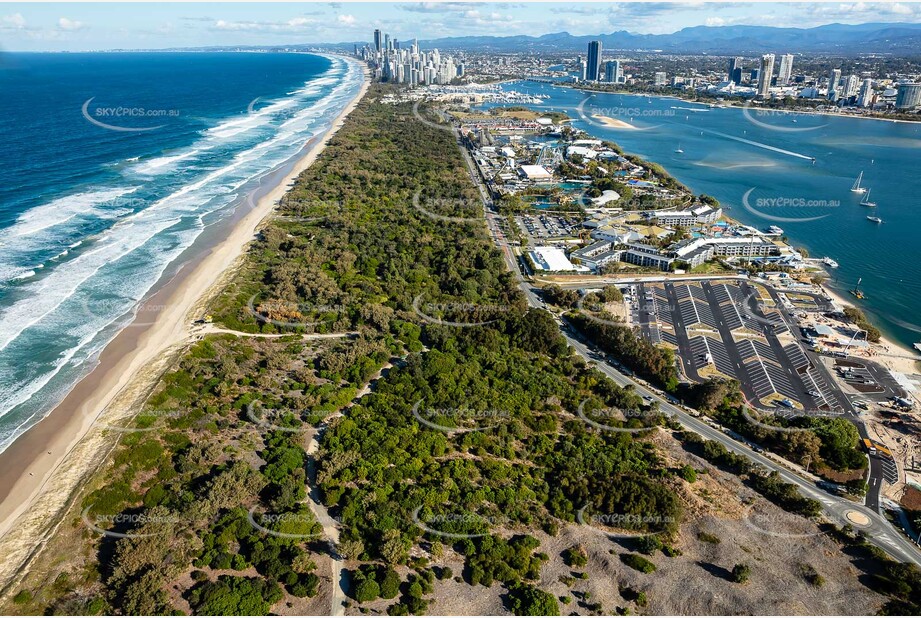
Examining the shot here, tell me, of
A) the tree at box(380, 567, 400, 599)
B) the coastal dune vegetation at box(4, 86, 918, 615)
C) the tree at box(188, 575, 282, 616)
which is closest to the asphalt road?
the coastal dune vegetation at box(4, 86, 918, 615)

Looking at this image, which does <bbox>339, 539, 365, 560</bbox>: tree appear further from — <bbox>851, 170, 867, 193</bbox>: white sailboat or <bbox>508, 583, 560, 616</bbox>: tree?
<bbox>851, 170, 867, 193</bbox>: white sailboat

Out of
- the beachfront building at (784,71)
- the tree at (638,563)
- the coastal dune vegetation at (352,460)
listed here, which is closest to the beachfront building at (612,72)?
the beachfront building at (784,71)

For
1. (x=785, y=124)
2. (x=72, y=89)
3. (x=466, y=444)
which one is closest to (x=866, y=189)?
(x=785, y=124)

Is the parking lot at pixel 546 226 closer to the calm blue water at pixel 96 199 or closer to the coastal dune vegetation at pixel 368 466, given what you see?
the coastal dune vegetation at pixel 368 466

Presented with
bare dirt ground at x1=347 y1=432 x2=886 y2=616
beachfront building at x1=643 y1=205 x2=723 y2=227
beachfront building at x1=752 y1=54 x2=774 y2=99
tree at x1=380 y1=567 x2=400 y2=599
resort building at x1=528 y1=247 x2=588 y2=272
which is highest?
beachfront building at x1=752 y1=54 x2=774 y2=99

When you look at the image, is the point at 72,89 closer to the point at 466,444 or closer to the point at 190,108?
the point at 190,108

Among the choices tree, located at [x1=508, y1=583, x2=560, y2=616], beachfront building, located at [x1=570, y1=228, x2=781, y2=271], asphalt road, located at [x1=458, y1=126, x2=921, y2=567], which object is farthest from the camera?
beachfront building, located at [x1=570, y1=228, x2=781, y2=271]
